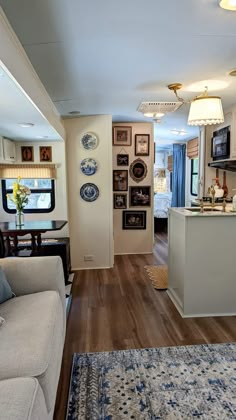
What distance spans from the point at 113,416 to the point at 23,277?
44.5 inches

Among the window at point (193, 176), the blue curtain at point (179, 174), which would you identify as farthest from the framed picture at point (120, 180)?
the blue curtain at point (179, 174)

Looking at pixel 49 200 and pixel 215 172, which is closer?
pixel 49 200

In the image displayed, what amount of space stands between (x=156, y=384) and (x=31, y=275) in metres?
1.19

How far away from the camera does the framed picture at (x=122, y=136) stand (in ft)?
17.0

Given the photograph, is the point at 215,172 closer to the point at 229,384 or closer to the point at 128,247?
the point at 128,247

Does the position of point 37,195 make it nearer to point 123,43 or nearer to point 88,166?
point 88,166

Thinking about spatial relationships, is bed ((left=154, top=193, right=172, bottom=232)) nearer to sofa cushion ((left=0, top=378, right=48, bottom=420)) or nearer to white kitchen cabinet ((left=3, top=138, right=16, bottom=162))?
white kitchen cabinet ((left=3, top=138, right=16, bottom=162))

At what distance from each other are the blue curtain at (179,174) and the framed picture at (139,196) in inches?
118

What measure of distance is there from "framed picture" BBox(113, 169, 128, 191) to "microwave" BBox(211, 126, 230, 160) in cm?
160

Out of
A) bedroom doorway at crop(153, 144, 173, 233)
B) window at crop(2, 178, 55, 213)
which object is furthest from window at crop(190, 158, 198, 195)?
window at crop(2, 178, 55, 213)

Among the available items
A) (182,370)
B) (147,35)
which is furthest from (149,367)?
(147,35)

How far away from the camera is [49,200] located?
4449 mm

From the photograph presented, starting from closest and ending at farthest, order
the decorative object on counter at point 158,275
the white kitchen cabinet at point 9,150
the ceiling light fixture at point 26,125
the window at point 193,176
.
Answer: the ceiling light fixture at point 26,125 < the decorative object on counter at point 158,275 < the white kitchen cabinet at point 9,150 < the window at point 193,176

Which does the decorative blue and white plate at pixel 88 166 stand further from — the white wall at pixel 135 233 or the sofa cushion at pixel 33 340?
the sofa cushion at pixel 33 340
